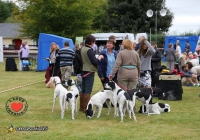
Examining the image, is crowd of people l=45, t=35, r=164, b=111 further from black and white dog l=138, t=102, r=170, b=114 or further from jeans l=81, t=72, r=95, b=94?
black and white dog l=138, t=102, r=170, b=114

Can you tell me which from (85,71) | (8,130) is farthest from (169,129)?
(8,130)

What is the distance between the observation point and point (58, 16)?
31016 millimetres

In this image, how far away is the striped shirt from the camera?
1051cm

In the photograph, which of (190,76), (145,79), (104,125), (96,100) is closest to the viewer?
(104,125)

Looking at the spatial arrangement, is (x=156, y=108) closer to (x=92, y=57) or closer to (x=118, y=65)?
(x=118, y=65)

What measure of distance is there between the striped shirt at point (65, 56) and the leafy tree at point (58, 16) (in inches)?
796

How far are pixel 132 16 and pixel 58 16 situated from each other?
13.8 metres

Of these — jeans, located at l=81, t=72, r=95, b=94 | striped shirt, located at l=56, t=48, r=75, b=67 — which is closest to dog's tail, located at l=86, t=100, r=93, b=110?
jeans, located at l=81, t=72, r=95, b=94

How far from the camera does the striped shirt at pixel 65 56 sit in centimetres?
1051

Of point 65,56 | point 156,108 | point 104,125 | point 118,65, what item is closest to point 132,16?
point 65,56

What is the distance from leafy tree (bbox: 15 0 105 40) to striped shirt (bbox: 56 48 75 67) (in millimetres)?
20227

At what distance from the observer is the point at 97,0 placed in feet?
109

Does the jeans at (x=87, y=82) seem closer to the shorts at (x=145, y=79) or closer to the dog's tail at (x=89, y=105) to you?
the dog's tail at (x=89, y=105)

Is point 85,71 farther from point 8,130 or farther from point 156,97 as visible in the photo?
point 156,97
